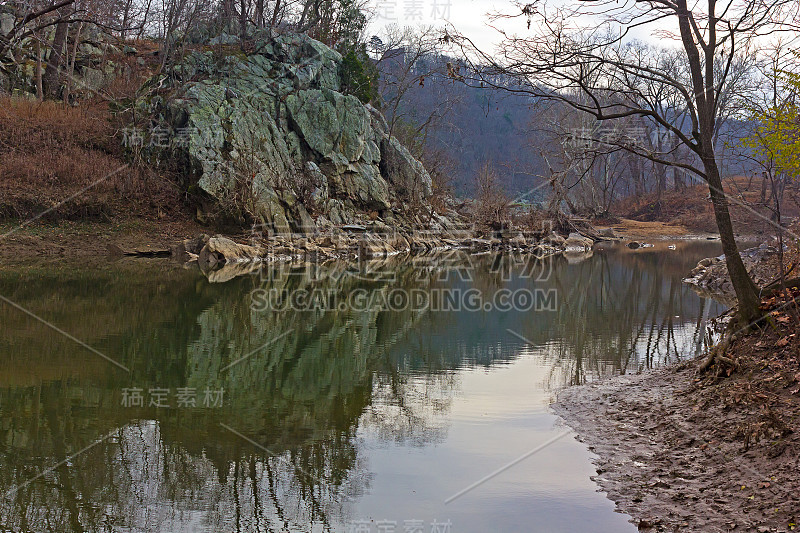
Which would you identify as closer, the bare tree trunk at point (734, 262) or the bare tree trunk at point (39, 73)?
the bare tree trunk at point (734, 262)

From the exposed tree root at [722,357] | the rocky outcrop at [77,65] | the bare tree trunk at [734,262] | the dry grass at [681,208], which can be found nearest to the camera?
the exposed tree root at [722,357]

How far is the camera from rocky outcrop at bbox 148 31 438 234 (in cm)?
2925

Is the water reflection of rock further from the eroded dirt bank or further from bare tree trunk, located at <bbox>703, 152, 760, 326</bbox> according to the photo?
bare tree trunk, located at <bbox>703, 152, 760, 326</bbox>

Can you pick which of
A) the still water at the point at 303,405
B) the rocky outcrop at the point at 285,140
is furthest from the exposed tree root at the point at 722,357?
the rocky outcrop at the point at 285,140

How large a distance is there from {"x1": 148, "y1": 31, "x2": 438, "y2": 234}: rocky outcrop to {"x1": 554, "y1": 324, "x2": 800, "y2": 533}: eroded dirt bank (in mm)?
23164

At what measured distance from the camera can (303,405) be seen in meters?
7.32

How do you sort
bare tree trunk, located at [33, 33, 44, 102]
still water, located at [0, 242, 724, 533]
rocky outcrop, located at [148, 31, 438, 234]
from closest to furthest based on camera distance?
1. still water, located at [0, 242, 724, 533]
2. rocky outcrop, located at [148, 31, 438, 234]
3. bare tree trunk, located at [33, 33, 44, 102]

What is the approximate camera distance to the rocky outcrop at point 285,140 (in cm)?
2925

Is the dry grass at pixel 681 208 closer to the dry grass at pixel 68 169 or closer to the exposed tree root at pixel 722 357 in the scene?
the dry grass at pixel 68 169

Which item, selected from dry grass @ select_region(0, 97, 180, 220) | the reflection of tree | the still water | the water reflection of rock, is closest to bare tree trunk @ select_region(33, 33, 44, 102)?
dry grass @ select_region(0, 97, 180, 220)

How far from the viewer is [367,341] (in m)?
11.2

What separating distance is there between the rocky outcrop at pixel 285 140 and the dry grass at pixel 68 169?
7.24 feet

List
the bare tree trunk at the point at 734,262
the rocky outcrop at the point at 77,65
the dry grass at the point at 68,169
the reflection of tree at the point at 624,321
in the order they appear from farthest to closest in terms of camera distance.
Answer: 1. the rocky outcrop at the point at 77,65
2. the dry grass at the point at 68,169
3. the reflection of tree at the point at 624,321
4. the bare tree trunk at the point at 734,262

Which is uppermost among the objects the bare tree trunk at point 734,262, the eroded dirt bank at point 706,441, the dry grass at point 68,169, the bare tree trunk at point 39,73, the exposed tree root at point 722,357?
the bare tree trunk at point 39,73
